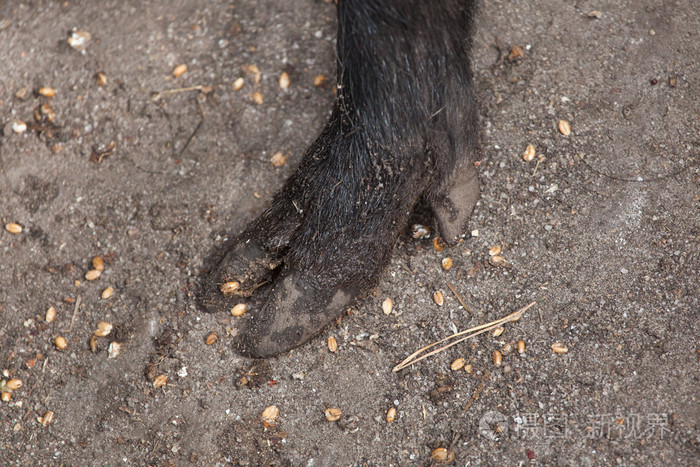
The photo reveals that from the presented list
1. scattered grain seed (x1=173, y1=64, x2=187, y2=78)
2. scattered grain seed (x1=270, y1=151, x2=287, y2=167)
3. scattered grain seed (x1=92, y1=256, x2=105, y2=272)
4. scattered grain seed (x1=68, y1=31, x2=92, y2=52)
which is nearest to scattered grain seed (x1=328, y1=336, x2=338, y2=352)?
scattered grain seed (x1=270, y1=151, x2=287, y2=167)

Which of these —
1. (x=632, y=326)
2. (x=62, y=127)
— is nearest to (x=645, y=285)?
(x=632, y=326)

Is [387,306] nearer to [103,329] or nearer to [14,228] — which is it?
[103,329]

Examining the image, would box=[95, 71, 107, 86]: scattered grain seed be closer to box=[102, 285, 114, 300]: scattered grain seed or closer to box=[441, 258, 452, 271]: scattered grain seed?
box=[102, 285, 114, 300]: scattered grain seed

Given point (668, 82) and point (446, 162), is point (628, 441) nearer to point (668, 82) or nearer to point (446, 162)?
point (446, 162)

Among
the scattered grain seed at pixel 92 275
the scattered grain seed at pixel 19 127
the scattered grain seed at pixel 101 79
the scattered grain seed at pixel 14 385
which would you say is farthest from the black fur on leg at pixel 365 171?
the scattered grain seed at pixel 19 127

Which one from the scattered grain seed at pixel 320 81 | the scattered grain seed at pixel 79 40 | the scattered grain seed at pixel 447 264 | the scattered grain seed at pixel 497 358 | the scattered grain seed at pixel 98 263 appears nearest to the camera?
the scattered grain seed at pixel 497 358

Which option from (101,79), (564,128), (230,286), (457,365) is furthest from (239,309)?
(564,128)

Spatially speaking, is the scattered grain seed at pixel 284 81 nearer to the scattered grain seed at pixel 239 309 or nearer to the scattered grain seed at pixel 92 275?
the scattered grain seed at pixel 239 309
